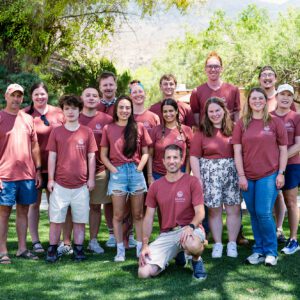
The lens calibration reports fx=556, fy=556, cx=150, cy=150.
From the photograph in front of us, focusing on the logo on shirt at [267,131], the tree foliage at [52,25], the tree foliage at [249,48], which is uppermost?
the tree foliage at [249,48]

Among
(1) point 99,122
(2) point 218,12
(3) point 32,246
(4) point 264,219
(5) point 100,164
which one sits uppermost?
(2) point 218,12

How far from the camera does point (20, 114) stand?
6.49 m

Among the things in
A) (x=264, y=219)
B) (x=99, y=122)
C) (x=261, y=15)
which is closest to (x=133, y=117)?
(x=99, y=122)

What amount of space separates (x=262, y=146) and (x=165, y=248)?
153cm

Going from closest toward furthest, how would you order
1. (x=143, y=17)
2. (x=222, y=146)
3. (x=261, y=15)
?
1. (x=222, y=146)
2. (x=143, y=17)
3. (x=261, y=15)

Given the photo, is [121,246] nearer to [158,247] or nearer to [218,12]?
[158,247]

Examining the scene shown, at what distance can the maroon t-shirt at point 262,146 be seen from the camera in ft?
19.9

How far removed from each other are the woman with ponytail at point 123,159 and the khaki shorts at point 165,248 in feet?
2.50

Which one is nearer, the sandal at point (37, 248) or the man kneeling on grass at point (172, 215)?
the man kneeling on grass at point (172, 215)

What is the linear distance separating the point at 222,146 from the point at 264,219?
97 centimetres

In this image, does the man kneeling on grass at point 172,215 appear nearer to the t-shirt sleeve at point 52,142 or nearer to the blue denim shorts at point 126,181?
the blue denim shorts at point 126,181

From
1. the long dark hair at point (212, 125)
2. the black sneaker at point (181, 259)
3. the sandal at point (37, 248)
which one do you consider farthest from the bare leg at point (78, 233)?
the long dark hair at point (212, 125)

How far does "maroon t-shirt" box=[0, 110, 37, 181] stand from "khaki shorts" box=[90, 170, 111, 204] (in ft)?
2.81

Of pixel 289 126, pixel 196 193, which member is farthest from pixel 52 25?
pixel 196 193
